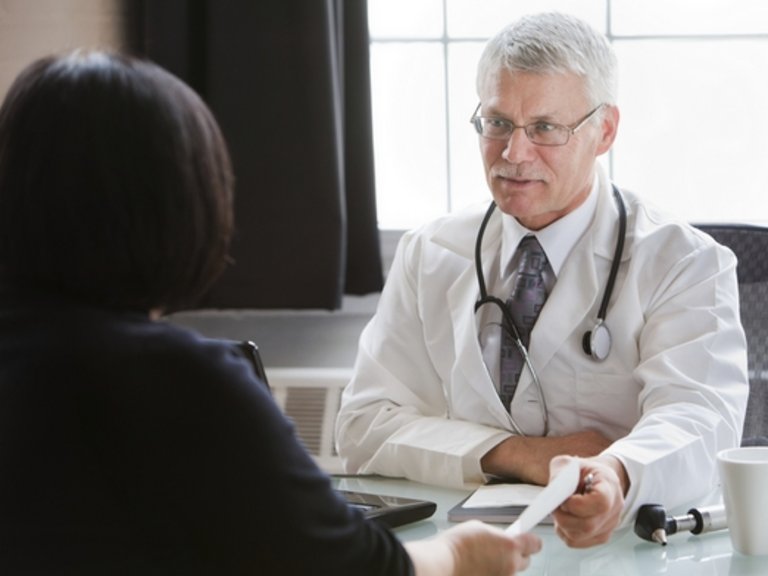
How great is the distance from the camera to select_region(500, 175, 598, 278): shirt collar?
210 centimetres

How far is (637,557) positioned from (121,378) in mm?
760

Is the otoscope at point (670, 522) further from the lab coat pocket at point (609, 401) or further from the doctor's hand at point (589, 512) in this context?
the lab coat pocket at point (609, 401)

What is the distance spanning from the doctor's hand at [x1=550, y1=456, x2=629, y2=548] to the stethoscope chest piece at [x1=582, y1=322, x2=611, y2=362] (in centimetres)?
42

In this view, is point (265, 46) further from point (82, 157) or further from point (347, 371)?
point (82, 157)

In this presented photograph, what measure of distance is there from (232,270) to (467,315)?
931 millimetres

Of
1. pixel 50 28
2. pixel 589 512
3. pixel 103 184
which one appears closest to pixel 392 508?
pixel 589 512

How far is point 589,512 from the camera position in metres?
1.50

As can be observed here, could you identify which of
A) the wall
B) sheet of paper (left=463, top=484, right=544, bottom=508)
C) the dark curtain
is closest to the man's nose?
sheet of paper (left=463, top=484, right=544, bottom=508)

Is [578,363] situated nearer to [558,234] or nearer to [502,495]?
[558,234]

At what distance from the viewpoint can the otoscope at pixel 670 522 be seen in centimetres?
152

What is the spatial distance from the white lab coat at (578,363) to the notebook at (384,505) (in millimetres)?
199

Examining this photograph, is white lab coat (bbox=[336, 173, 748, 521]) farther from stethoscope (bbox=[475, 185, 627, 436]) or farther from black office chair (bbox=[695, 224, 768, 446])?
black office chair (bbox=[695, 224, 768, 446])

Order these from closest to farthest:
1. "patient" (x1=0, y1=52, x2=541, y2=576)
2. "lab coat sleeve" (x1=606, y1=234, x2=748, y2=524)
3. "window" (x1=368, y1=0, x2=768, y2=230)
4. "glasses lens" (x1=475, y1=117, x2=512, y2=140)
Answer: "patient" (x1=0, y1=52, x2=541, y2=576)
"lab coat sleeve" (x1=606, y1=234, x2=748, y2=524)
"glasses lens" (x1=475, y1=117, x2=512, y2=140)
"window" (x1=368, y1=0, x2=768, y2=230)

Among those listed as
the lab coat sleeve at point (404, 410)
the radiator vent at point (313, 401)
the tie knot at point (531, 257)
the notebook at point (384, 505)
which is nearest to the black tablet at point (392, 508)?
the notebook at point (384, 505)
